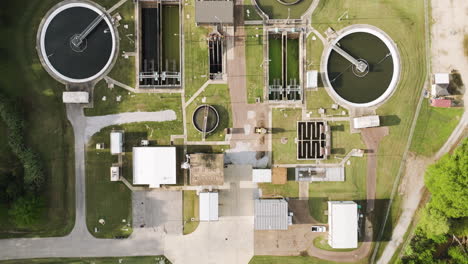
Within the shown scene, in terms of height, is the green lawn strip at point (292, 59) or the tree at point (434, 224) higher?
the green lawn strip at point (292, 59)

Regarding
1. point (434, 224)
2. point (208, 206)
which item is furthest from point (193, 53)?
point (434, 224)

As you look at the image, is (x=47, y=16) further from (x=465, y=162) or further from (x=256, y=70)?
(x=465, y=162)

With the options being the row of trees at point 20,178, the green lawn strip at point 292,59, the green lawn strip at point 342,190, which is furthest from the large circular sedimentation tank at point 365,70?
the row of trees at point 20,178

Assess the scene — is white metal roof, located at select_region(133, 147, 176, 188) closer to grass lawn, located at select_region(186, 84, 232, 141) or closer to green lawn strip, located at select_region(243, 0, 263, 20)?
grass lawn, located at select_region(186, 84, 232, 141)

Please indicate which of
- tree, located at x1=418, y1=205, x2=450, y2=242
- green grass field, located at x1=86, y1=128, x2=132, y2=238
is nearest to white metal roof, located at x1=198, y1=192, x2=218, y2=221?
green grass field, located at x1=86, y1=128, x2=132, y2=238

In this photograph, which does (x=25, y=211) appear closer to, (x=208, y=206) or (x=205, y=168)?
(x=208, y=206)

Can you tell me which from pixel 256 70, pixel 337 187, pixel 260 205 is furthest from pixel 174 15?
pixel 337 187

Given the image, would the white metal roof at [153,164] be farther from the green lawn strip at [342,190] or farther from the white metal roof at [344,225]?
the white metal roof at [344,225]
